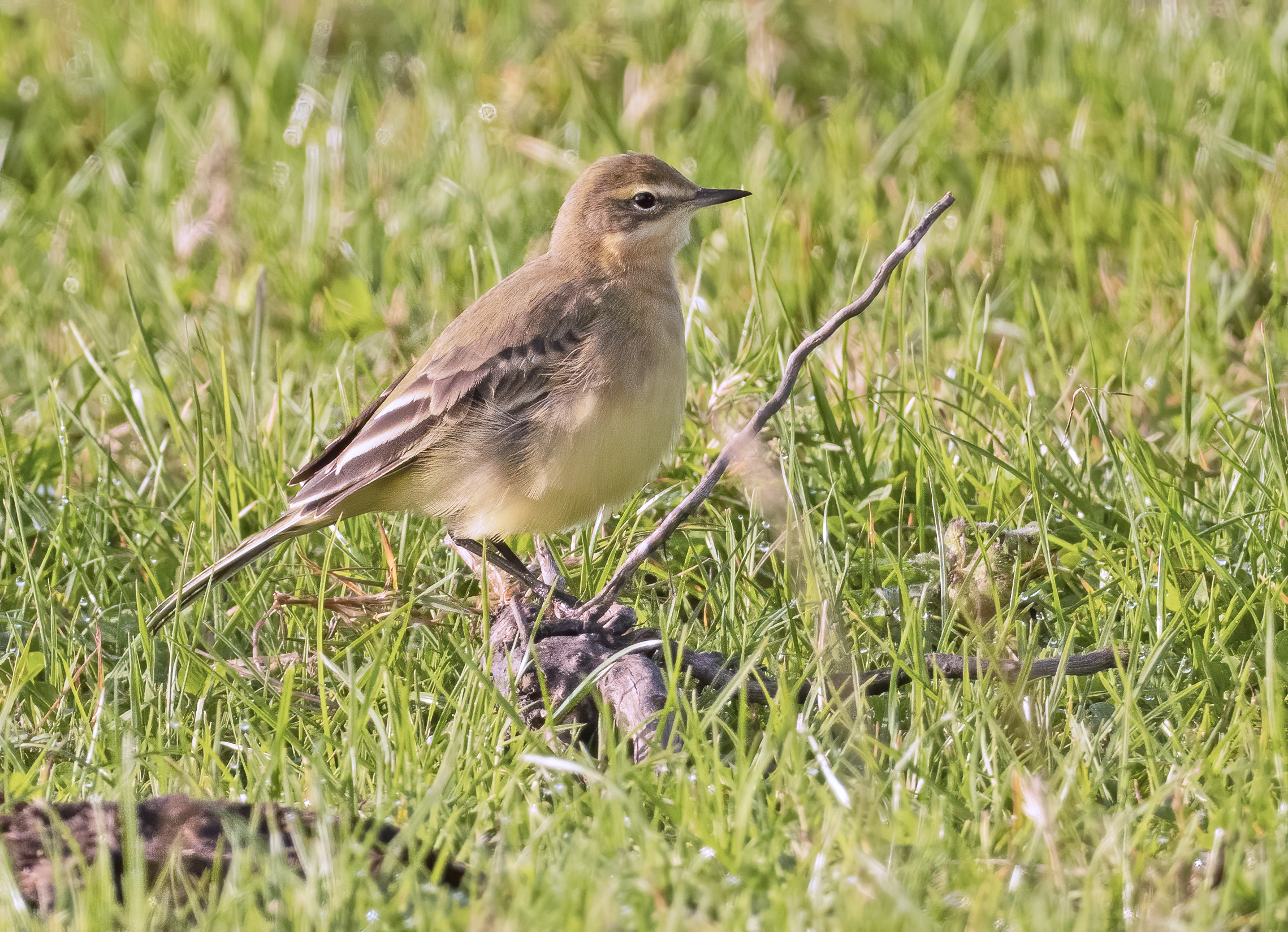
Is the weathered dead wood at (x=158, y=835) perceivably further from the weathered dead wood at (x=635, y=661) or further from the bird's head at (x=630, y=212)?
the bird's head at (x=630, y=212)

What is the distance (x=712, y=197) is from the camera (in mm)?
5453

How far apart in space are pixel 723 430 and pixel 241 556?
5.81 feet

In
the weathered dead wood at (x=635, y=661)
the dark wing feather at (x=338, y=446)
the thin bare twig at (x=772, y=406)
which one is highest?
the thin bare twig at (x=772, y=406)

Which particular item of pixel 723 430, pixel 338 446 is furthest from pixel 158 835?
pixel 723 430

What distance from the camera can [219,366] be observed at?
595 cm

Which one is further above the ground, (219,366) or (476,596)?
(219,366)

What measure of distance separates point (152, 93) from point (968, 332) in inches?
218

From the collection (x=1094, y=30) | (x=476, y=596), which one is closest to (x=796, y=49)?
(x=1094, y=30)

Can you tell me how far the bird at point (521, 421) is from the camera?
460cm

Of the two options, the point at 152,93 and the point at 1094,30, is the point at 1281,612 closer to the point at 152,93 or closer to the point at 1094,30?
the point at 1094,30

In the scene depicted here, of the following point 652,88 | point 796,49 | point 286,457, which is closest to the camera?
point 286,457

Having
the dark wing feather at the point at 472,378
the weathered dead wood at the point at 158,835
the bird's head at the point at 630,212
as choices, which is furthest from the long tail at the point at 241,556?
the bird's head at the point at 630,212

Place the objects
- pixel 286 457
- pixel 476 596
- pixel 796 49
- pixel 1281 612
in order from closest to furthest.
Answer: pixel 1281 612
pixel 476 596
pixel 286 457
pixel 796 49

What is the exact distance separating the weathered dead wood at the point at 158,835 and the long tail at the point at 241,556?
119 centimetres
